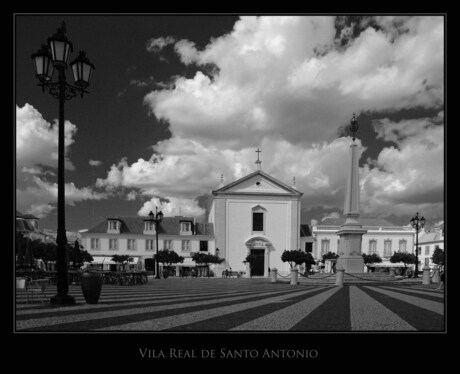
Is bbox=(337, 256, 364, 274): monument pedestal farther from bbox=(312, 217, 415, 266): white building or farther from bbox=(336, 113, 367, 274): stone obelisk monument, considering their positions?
bbox=(312, 217, 415, 266): white building

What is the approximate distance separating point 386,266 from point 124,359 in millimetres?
61453

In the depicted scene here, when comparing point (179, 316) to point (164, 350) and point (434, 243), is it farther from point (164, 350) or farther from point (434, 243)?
point (434, 243)

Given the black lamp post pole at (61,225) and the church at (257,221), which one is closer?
the black lamp post pole at (61,225)

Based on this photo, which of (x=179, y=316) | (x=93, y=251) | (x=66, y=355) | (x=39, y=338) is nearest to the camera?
(x=66, y=355)

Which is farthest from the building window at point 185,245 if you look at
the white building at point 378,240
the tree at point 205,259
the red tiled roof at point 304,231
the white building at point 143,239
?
the white building at point 378,240

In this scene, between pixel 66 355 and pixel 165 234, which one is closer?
pixel 66 355

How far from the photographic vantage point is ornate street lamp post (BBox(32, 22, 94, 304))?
861cm

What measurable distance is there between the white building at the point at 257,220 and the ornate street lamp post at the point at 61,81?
45564 mm

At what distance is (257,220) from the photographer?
5550 cm

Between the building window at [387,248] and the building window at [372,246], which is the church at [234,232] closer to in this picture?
the building window at [372,246]

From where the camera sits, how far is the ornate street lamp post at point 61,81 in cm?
861

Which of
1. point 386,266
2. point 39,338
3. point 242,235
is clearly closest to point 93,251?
point 242,235

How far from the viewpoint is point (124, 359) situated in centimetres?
501

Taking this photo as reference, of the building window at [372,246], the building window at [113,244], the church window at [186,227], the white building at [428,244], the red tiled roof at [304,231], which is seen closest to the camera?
the building window at [113,244]
